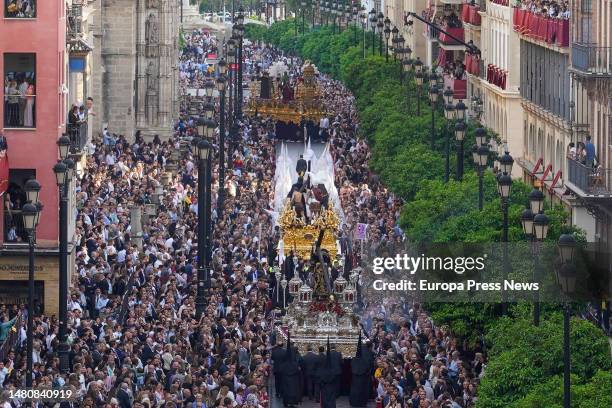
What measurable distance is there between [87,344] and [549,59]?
33.2 metres

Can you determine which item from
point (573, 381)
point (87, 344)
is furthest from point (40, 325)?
point (573, 381)

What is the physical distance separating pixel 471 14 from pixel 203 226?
47396 millimetres

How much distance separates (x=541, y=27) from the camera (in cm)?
8644

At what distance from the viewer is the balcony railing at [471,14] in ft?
362

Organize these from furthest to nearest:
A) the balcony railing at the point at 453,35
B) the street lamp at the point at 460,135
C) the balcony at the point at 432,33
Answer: the balcony at the point at 432,33, the balcony railing at the point at 453,35, the street lamp at the point at 460,135

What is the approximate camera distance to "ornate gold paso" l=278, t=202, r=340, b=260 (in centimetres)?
7250

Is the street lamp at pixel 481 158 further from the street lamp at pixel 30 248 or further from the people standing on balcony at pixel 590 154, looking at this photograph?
the street lamp at pixel 30 248

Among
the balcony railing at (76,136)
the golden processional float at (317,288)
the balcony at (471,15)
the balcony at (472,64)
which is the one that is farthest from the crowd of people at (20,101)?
the balcony at (471,15)

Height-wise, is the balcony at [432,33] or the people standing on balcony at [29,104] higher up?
the balcony at [432,33]

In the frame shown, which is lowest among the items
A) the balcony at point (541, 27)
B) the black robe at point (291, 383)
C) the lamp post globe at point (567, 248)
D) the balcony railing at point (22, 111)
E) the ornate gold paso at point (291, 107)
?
the black robe at point (291, 383)

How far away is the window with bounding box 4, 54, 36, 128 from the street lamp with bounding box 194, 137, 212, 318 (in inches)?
161

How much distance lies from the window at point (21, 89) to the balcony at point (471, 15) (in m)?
45.7

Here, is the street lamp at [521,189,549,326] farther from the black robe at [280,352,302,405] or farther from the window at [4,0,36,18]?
the window at [4,0,36,18]

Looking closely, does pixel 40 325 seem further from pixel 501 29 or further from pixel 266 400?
pixel 501 29
